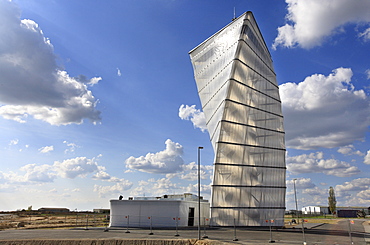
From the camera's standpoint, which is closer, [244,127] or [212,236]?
[212,236]

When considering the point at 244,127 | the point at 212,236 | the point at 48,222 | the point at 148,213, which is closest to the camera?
the point at 212,236

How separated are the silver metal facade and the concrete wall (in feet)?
16.7

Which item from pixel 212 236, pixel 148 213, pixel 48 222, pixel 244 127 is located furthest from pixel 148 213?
pixel 48 222

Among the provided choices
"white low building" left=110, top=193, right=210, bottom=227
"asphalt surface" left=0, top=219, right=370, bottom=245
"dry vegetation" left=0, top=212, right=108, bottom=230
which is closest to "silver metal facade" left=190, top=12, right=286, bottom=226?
"asphalt surface" left=0, top=219, right=370, bottom=245

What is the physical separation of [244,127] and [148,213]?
19.2 metres

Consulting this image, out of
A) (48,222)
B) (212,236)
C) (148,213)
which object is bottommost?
(48,222)

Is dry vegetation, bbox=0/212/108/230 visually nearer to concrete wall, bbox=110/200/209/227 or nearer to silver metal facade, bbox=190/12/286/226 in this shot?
concrete wall, bbox=110/200/209/227

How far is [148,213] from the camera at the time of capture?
4466cm

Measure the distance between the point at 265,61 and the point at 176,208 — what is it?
3090cm

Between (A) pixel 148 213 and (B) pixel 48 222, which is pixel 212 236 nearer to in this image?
(A) pixel 148 213

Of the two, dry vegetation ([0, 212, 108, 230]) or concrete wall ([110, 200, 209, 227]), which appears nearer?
concrete wall ([110, 200, 209, 227])

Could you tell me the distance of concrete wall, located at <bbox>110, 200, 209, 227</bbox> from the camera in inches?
1747

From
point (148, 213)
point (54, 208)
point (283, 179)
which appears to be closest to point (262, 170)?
point (283, 179)

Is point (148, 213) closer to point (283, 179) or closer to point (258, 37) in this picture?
point (283, 179)
